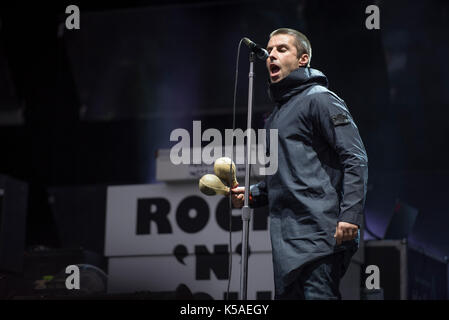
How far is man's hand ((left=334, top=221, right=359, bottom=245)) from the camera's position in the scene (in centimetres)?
247

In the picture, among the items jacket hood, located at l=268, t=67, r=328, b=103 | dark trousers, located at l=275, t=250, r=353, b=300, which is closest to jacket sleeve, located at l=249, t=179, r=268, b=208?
jacket hood, located at l=268, t=67, r=328, b=103

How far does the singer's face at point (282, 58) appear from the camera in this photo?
2.86 metres

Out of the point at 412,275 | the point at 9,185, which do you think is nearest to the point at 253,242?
the point at 412,275

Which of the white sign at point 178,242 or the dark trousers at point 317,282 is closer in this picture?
the dark trousers at point 317,282

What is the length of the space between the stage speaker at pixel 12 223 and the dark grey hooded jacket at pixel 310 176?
292 cm

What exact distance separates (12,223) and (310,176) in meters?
3.35

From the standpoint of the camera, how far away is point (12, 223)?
5.25 meters

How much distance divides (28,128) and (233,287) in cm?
385

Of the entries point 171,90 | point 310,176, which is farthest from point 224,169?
point 171,90

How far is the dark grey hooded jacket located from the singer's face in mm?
65

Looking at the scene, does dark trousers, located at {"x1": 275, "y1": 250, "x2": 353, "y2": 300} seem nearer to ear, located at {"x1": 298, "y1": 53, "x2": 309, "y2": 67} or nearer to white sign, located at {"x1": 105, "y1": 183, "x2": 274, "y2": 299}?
ear, located at {"x1": 298, "y1": 53, "x2": 309, "y2": 67}

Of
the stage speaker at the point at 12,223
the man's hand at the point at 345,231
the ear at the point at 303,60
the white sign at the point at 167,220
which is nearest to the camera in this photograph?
the man's hand at the point at 345,231

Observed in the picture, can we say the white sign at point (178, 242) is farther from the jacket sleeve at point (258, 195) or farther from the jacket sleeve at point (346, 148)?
the jacket sleeve at point (346, 148)

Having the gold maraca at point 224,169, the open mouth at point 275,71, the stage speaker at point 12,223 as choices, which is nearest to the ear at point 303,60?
the open mouth at point 275,71
